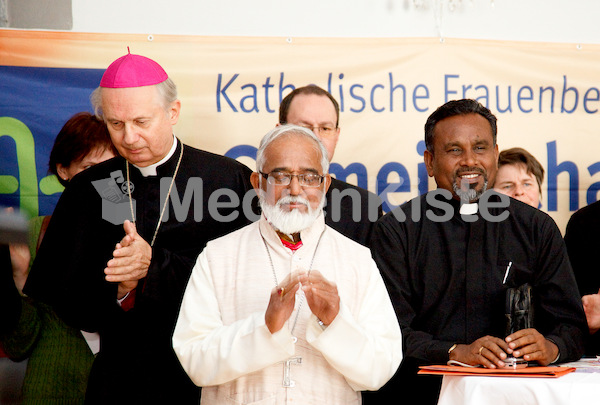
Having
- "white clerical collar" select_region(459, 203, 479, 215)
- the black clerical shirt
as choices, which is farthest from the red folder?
"white clerical collar" select_region(459, 203, 479, 215)

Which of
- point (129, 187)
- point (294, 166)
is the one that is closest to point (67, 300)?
point (129, 187)

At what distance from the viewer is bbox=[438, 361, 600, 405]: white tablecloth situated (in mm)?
2689

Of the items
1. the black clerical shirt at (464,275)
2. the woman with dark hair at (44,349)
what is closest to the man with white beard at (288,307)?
the black clerical shirt at (464,275)

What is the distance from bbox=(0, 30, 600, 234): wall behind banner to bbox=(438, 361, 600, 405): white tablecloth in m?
2.57

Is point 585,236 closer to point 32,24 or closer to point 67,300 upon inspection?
point 67,300

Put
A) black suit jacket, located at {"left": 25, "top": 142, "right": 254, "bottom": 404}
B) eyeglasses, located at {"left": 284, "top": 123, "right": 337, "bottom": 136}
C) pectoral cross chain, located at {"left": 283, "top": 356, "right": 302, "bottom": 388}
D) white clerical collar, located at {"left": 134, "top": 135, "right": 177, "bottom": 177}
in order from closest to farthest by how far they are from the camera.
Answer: pectoral cross chain, located at {"left": 283, "top": 356, "right": 302, "bottom": 388} < black suit jacket, located at {"left": 25, "top": 142, "right": 254, "bottom": 404} < white clerical collar, located at {"left": 134, "top": 135, "right": 177, "bottom": 177} < eyeglasses, located at {"left": 284, "top": 123, "right": 337, "bottom": 136}

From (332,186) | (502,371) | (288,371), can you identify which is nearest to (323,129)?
(332,186)

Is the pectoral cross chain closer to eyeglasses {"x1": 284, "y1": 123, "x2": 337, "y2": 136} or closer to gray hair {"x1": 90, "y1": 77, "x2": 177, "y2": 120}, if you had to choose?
gray hair {"x1": 90, "y1": 77, "x2": 177, "y2": 120}

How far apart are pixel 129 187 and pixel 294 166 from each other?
1257 mm

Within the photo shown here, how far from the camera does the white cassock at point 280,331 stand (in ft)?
9.31

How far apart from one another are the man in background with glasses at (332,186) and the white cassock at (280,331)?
0.89m

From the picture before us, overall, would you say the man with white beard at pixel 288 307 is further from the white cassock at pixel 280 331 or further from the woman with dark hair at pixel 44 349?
the woman with dark hair at pixel 44 349

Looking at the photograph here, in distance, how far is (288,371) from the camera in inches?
117

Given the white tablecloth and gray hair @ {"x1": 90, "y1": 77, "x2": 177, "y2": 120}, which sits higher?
gray hair @ {"x1": 90, "y1": 77, "x2": 177, "y2": 120}
